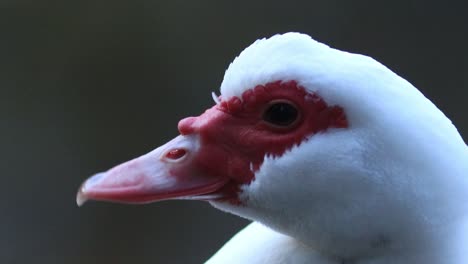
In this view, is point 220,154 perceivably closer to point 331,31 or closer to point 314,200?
point 314,200

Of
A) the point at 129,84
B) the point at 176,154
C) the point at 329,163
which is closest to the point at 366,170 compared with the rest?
the point at 329,163

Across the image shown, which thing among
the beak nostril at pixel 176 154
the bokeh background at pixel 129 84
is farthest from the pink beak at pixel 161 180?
the bokeh background at pixel 129 84

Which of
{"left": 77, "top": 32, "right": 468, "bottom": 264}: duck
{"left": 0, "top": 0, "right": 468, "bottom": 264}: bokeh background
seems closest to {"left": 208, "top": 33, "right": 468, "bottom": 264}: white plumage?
{"left": 77, "top": 32, "right": 468, "bottom": 264}: duck

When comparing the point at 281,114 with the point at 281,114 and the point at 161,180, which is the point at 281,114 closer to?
the point at 281,114

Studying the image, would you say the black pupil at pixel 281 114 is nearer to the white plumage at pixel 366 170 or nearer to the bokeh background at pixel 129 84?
the white plumage at pixel 366 170

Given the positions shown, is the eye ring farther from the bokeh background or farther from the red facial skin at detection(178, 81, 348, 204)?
the bokeh background

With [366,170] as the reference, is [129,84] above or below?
above
